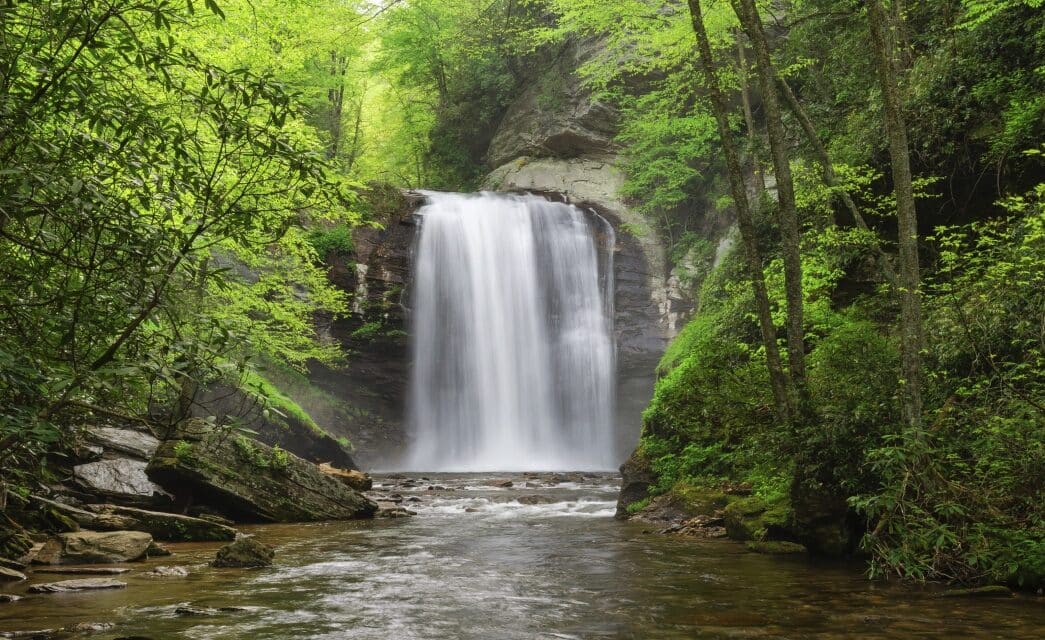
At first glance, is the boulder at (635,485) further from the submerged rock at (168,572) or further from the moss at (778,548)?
the submerged rock at (168,572)

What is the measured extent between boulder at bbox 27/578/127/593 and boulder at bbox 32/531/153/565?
1076 millimetres

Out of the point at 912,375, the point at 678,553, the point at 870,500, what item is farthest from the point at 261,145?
the point at 678,553

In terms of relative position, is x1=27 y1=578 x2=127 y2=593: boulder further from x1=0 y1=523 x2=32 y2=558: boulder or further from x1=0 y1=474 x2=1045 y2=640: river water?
x1=0 y1=523 x2=32 y2=558: boulder

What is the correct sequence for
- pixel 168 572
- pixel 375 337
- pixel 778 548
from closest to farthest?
pixel 168 572 → pixel 778 548 → pixel 375 337

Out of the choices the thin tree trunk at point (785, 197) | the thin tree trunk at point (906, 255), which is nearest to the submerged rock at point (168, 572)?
the thin tree trunk at point (785, 197)

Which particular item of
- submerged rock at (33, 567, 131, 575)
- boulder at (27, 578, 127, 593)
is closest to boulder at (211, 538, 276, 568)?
submerged rock at (33, 567, 131, 575)

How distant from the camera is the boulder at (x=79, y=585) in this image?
20.4 ft

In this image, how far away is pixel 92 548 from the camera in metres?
7.87

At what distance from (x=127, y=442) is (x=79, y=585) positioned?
6232 millimetres

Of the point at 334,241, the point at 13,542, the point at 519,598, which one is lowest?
the point at 519,598

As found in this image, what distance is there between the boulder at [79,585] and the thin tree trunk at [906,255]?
734cm

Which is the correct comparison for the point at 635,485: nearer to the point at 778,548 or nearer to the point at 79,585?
the point at 778,548

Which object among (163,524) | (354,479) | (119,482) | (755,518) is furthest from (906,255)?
(354,479)

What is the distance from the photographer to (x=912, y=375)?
723 centimetres
